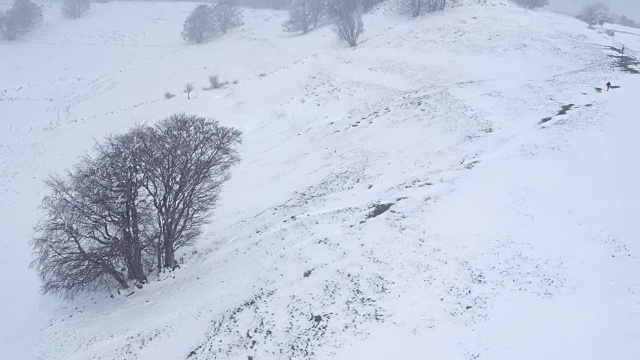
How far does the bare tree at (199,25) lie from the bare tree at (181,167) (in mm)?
58780

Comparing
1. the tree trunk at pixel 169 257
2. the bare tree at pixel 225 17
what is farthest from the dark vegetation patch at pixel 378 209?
the bare tree at pixel 225 17

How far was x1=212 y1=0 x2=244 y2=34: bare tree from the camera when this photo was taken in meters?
79.9

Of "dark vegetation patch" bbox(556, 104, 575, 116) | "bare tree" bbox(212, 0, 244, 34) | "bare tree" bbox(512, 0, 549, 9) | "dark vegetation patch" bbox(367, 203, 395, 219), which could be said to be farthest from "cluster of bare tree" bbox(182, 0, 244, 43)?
"dark vegetation patch" bbox(367, 203, 395, 219)

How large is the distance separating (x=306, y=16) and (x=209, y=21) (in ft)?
59.4

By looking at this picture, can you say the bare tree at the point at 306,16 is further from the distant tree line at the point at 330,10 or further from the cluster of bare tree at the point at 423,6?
the cluster of bare tree at the point at 423,6

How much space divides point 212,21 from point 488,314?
76.8 m

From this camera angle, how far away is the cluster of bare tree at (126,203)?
21641 mm

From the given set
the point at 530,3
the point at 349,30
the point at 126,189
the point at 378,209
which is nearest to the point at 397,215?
the point at 378,209

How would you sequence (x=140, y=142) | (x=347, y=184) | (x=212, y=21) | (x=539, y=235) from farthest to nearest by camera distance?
(x=212, y=21), (x=347, y=184), (x=140, y=142), (x=539, y=235)

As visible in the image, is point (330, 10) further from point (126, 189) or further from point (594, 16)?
point (126, 189)

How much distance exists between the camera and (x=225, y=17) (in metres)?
80.2

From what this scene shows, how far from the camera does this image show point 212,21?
261 feet

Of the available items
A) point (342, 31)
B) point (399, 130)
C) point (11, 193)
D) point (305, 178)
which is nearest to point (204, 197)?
point (305, 178)

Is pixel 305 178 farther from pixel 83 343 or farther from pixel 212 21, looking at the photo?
pixel 212 21
